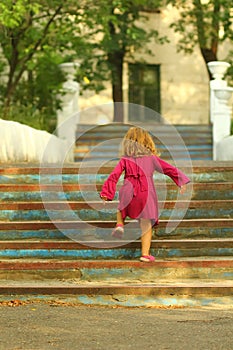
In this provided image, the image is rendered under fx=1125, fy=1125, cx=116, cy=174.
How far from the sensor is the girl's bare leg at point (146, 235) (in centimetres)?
1057

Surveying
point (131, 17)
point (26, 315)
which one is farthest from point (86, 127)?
point (26, 315)

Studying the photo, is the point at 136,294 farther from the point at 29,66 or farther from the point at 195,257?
the point at 29,66

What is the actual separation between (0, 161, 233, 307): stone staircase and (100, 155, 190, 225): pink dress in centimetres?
34

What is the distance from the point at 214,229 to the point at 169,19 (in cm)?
2157

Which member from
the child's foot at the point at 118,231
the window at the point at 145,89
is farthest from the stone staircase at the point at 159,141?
the child's foot at the point at 118,231

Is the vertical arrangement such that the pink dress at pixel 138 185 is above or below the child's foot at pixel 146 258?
above

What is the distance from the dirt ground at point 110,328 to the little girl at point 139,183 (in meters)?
1.64

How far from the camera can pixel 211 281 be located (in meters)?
10.2

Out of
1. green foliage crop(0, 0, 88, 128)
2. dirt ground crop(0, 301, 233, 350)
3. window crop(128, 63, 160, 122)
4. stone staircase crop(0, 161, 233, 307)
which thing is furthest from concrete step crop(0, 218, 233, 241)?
window crop(128, 63, 160, 122)

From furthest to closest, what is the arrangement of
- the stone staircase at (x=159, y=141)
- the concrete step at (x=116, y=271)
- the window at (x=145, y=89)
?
the window at (x=145, y=89) → the stone staircase at (x=159, y=141) → the concrete step at (x=116, y=271)

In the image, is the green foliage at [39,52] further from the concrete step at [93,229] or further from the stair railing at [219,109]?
the concrete step at [93,229]

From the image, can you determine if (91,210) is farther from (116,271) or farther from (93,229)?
(116,271)

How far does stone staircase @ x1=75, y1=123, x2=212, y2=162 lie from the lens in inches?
894

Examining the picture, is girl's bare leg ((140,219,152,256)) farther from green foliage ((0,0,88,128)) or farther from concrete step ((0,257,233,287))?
green foliage ((0,0,88,128))
